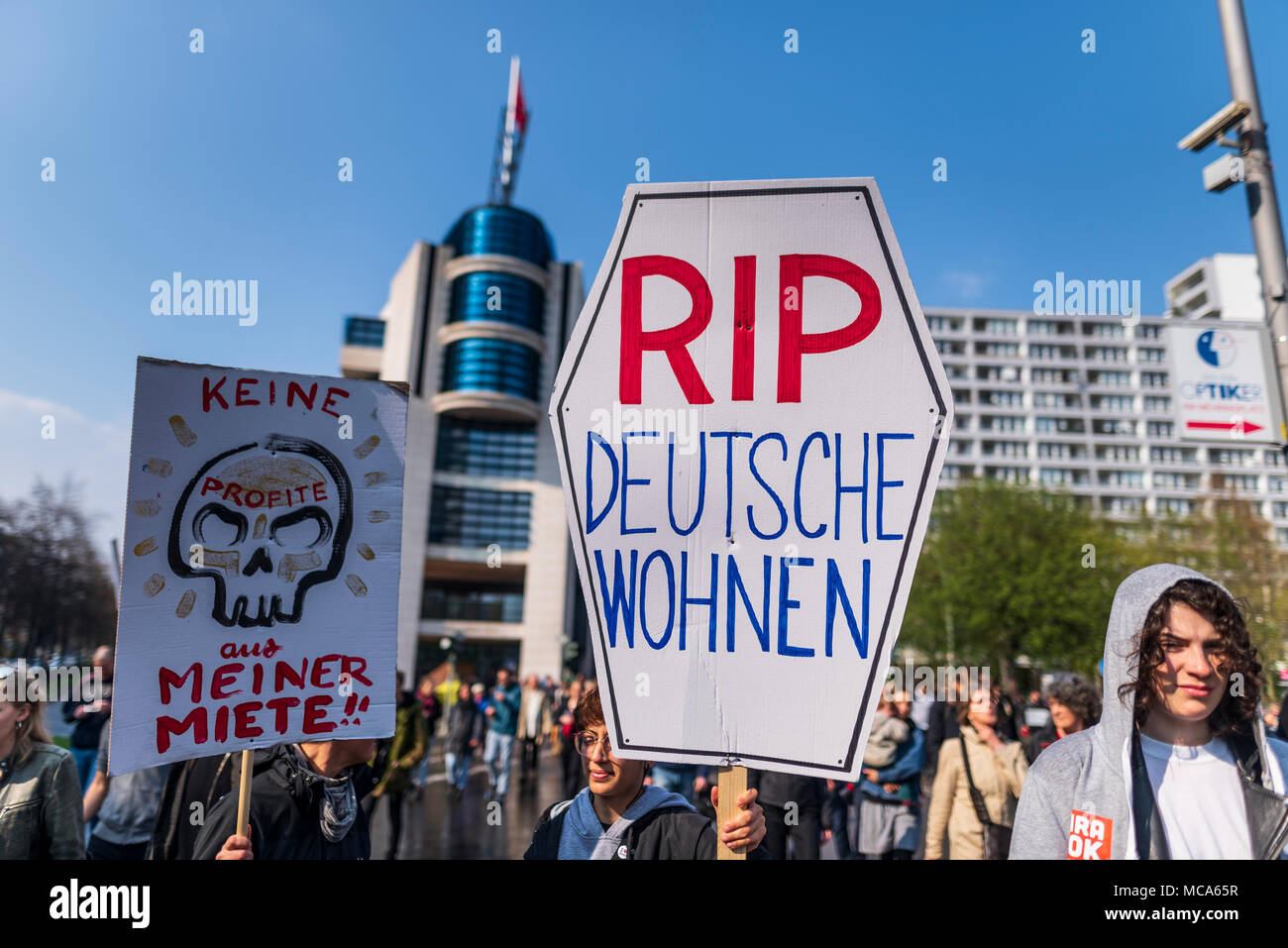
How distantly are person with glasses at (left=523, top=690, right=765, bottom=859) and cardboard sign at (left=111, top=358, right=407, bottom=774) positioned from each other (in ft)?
1.83

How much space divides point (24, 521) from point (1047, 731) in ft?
99.6

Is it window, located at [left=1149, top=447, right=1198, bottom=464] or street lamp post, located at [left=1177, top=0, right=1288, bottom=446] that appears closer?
street lamp post, located at [left=1177, top=0, right=1288, bottom=446]

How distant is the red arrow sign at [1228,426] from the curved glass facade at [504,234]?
37.7 metres

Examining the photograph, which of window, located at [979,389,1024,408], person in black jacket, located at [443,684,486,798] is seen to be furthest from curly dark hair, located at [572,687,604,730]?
window, located at [979,389,1024,408]

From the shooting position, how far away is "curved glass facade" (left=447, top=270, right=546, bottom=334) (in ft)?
130

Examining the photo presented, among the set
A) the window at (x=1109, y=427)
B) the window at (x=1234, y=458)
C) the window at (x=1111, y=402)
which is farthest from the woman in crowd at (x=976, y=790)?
the window at (x=1234, y=458)

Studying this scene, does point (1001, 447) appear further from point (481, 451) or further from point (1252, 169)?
point (1252, 169)

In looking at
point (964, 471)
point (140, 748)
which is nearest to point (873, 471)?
point (140, 748)

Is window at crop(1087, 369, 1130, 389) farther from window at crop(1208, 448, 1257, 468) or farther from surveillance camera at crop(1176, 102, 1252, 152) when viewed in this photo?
surveillance camera at crop(1176, 102, 1252, 152)

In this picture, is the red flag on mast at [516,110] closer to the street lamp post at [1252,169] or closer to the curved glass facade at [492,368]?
the curved glass facade at [492,368]

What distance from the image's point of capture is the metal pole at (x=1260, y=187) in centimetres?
414

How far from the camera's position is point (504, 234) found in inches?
1601
